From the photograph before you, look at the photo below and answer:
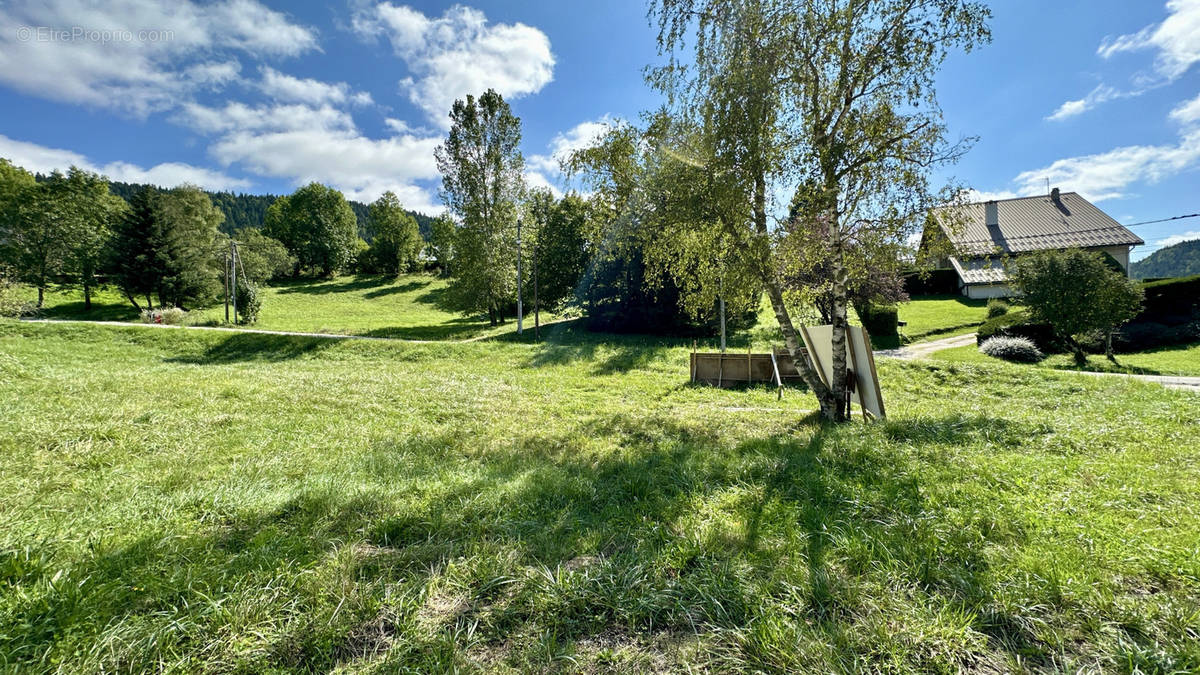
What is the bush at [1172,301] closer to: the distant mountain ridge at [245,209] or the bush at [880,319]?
the bush at [880,319]

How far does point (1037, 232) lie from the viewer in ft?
127

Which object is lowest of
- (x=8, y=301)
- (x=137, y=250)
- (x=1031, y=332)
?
(x=1031, y=332)

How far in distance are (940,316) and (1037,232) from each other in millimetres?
19130

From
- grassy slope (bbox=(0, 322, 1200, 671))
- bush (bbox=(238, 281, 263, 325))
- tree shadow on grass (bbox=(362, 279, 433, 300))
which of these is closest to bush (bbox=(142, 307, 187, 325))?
bush (bbox=(238, 281, 263, 325))

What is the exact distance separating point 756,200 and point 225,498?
848 centimetres

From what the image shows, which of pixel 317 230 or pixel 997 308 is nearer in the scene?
pixel 997 308

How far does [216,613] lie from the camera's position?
2.17 metres

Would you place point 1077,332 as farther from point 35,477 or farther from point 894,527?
point 35,477

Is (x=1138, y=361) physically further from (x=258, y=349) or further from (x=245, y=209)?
(x=245, y=209)

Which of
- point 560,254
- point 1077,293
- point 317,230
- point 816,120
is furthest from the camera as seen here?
point 317,230

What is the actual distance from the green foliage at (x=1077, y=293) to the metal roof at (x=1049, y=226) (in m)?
19.7

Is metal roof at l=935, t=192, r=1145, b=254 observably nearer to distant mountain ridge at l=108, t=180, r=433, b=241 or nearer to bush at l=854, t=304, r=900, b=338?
bush at l=854, t=304, r=900, b=338

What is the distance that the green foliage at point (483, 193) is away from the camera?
1037 inches

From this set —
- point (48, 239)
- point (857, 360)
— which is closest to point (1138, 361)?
point (857, 360)
